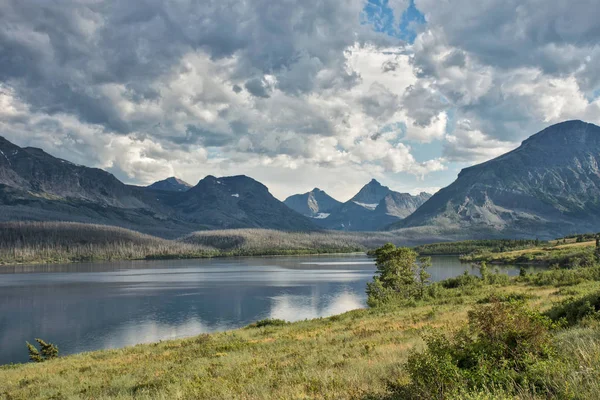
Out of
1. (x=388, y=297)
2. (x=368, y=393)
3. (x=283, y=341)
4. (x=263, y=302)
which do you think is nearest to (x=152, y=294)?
(x=263, y=302)

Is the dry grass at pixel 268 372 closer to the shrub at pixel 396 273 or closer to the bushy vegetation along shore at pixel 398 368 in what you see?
the bushy vegetation along shore at pixel 398 368

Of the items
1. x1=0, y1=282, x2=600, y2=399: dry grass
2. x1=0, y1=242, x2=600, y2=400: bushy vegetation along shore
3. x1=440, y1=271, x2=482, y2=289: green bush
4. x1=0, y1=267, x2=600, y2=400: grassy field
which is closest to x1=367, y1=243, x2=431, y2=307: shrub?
x1=440, y1=271, x2=482, y2=289: green bush

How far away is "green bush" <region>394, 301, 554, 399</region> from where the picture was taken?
32.4 ft

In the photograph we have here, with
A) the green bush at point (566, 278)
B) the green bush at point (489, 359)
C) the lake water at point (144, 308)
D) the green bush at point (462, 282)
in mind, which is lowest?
the lake water at point (144, 308)

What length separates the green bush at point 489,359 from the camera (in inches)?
389

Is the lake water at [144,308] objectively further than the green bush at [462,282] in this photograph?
A: Yes

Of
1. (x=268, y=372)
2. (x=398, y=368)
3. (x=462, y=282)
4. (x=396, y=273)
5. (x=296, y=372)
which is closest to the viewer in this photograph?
(x=398, y=368)

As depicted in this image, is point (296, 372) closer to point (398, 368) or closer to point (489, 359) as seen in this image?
point (398, 368)

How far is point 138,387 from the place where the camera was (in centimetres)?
1916

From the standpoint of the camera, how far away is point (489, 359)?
11023mm

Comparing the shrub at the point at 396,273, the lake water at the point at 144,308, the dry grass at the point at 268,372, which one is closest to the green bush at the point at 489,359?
the dry grass at the point at 268,372

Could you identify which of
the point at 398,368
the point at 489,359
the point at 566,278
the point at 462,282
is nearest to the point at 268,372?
the point at 398,368

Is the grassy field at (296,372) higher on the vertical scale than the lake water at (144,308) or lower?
higher

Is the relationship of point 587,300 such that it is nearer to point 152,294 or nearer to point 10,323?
point 10,323
